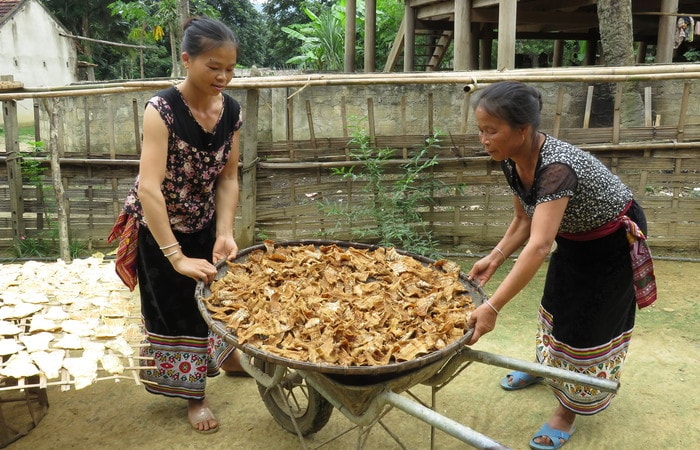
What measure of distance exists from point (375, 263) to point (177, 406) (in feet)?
4.77

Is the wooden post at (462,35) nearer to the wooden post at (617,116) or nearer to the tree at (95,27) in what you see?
the wooden post at (617,116)

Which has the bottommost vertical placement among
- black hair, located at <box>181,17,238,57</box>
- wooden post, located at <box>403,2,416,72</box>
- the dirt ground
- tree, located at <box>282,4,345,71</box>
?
the dirt ground

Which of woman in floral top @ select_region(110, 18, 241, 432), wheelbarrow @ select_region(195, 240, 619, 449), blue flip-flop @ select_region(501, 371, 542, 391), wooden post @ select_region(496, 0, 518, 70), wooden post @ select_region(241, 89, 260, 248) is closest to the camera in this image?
wheelbarrow @ select_region(195, 240, 619, 449)

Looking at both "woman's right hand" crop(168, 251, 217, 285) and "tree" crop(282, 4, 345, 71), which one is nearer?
"woman's right hand" crop(168, 251, 217, 285)

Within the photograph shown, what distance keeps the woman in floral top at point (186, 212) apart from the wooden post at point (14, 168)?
2926mm

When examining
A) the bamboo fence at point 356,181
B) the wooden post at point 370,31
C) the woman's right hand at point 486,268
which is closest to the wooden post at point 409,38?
the wooden post at point 370,31

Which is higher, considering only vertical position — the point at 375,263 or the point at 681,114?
the point at 681,114

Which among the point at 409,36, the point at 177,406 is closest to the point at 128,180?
the point at 177,406

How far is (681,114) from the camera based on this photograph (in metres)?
4.76

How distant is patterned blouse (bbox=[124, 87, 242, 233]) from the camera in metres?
2.37

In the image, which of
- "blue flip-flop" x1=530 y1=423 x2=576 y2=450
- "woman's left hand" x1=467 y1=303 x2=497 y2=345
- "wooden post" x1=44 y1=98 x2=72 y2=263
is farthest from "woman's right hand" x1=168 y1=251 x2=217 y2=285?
"wooden post" x1=44 y1=98 x2=72 y2=263

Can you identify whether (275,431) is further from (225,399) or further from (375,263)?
(375,263)

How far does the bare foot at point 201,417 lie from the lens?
2.85 m

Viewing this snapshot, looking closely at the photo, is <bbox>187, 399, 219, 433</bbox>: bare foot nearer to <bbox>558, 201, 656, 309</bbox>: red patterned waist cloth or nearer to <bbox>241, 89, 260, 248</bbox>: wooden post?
<bbox>558, 201, 656, 309</bbox>: red patterned waist cloth
